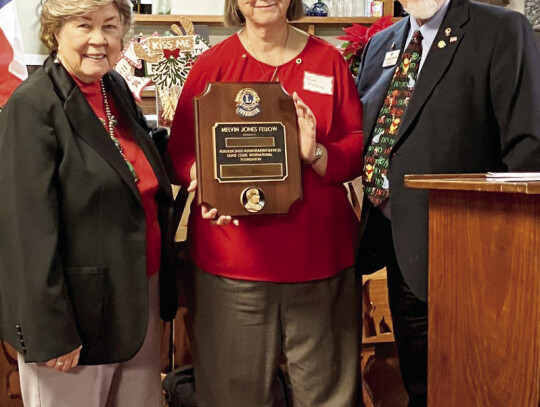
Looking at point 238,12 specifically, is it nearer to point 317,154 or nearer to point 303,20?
point 317,154

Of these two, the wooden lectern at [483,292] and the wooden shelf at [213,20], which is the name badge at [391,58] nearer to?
the wooden lectern at [483,292]

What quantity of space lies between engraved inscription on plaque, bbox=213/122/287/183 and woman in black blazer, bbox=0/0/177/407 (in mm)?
188

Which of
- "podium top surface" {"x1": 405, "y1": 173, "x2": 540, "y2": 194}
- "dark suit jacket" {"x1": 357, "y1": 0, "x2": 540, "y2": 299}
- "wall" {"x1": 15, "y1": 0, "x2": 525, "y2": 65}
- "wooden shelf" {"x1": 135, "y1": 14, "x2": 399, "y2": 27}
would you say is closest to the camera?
"podium top surface" {"x1": 405, "y1": 173, "x2": 540, "y2": 194}

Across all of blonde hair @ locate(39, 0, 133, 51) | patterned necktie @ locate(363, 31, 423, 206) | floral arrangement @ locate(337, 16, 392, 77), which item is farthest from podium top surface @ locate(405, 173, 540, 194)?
floral arrangement @ locate(337, 16, 392, 77)

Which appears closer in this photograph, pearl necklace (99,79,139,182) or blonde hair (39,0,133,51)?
blonde hair (39,0,133,51)

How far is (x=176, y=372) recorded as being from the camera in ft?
7.53

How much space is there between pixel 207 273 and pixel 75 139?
535 mm

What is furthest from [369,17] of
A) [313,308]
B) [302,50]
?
[313,308]

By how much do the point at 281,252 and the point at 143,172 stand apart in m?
0.41

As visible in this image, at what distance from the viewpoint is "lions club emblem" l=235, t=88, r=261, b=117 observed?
1.52m

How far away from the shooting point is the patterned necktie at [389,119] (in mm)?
1613

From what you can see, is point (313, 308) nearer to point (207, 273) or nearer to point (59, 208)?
point (207, 273)

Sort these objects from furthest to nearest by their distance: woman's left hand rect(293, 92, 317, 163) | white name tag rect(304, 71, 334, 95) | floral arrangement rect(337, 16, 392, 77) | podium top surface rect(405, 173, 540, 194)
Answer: floral arrangement rect(337, 16, 392, 77)
white name tag rect(304, 71, 334, 95)
woman's left hand rect(293, 92, 317, 163)
podium top surface rect(405, 173, 540, 194)

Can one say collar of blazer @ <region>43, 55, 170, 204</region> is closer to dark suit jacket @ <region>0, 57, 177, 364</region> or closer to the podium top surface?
dark suit jacket @ <region>0, 57, 177, 364</region>
